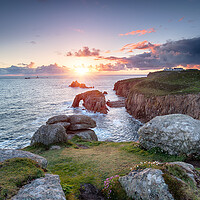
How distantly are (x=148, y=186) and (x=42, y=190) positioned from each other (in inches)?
169

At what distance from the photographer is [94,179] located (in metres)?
8.91

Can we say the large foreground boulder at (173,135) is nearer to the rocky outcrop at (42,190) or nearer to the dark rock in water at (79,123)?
the rocky outcrop at (42,190)

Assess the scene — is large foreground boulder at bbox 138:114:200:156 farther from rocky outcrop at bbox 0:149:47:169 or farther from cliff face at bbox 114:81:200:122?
cliff face at bbox 114:81:200:122

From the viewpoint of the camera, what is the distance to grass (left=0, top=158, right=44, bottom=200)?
188 inches

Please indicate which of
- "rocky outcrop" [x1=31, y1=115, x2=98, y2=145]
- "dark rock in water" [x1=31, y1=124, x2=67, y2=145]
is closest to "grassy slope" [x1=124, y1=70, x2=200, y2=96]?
"rocky outcrop" [x1=31, y1=115, x2=98, y2=145]

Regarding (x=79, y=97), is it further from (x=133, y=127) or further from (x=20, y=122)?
(x=133, y=127)

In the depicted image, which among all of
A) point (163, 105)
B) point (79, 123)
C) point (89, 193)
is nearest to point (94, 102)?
point (79, 123)

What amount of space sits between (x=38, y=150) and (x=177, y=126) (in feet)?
56.6

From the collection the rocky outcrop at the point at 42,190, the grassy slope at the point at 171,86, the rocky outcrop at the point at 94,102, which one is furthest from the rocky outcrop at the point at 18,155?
the rocky outcrop at the point at 94,102

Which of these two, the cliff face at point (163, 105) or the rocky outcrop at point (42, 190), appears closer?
the rocky outcrop at point (42, 190)

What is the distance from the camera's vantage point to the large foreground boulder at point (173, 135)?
12.1m

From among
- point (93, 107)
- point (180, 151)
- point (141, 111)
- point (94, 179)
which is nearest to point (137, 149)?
point (180, 151)

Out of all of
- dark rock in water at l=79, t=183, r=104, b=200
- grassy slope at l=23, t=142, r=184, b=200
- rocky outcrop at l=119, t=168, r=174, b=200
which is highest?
rocky outcrop at l=119, t=168, r=174, b=200

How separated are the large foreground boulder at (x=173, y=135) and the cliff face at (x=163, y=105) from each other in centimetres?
→ 2539
